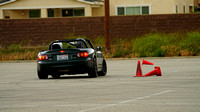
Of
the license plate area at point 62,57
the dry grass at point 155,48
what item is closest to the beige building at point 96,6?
the dry grass at point 155,48

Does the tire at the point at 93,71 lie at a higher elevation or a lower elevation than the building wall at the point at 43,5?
lower

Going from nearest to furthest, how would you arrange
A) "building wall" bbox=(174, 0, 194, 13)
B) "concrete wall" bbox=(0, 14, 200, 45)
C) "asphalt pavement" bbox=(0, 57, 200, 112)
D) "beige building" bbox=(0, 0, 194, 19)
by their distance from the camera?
1. "asphalt pavement" bbox=(0, 57, 200, 112)
2. "concrete wall" bbox=(0, 14, 200, 45)
3. "beige building" bbox=(0, 0, 194, 19)
4. "building wall" bbox=(174, 0, 194, 13)

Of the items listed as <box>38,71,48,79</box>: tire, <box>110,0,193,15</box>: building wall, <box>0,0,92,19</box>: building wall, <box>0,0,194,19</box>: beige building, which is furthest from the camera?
<box>0,0,92,19</box>: building wall

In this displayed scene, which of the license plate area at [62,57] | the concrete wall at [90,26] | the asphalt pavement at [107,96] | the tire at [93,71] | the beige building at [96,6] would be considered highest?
the beige building at [96,6]

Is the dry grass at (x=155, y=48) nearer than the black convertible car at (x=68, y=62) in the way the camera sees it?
No

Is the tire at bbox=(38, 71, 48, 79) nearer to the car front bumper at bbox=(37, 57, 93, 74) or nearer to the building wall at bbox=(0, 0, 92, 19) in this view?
the car front bumper at bbox=(37, 57, 93, 74)

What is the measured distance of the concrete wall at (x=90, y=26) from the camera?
41125 mm

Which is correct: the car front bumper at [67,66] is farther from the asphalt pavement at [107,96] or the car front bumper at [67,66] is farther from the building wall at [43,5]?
the building wall at [43,5]

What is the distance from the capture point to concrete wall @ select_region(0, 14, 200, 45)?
1619 inches

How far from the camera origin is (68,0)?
A: 1877 inches

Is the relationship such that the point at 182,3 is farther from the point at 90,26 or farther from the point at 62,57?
the point at 62,57

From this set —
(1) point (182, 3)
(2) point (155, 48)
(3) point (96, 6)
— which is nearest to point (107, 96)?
(2) point (155, 48)

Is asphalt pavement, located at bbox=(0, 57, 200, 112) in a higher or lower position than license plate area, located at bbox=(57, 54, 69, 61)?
lower

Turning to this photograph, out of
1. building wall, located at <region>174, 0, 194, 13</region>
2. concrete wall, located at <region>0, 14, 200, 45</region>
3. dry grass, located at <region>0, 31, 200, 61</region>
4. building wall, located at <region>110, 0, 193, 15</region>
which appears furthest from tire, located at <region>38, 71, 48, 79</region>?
building wall, located at <region>174, 0, 194, 13</region>
